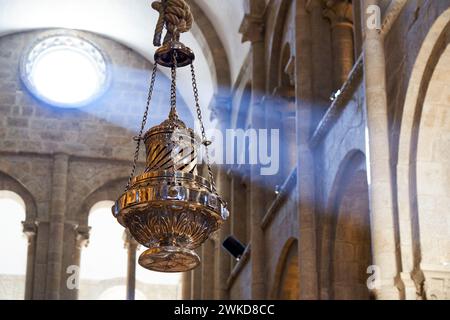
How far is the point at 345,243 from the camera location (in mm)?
12617

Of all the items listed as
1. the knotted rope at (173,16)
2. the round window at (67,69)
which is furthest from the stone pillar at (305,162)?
the round window at (67,69)

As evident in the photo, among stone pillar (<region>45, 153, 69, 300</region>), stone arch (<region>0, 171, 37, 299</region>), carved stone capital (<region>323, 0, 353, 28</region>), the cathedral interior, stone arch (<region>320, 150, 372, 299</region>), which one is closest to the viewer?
the cathedral interior

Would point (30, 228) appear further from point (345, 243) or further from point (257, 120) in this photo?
point (345, 243)

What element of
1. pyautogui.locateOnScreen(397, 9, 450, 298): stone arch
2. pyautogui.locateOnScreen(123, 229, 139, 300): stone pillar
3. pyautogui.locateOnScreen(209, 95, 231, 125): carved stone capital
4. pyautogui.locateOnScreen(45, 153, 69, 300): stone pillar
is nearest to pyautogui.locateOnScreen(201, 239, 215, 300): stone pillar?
pyautogui.locateOnScreen(123, 229, 139, 300): stone pillar

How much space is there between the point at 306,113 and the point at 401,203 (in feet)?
13.8

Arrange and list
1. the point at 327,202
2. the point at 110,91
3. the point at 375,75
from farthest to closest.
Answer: the point at 110,91
the point at 327,202
the point at 375,75

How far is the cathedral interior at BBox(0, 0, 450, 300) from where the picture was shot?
9367 millimetres

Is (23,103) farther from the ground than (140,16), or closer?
closer

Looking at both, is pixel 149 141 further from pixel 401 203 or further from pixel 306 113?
pixel 306 113

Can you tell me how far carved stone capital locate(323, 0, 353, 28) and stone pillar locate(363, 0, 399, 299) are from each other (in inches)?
132

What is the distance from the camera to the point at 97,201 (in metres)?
21.5

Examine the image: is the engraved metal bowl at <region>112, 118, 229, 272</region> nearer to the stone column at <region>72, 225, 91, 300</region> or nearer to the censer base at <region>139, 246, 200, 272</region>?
the censer base at <region>139, 246, 200, 272</region>
